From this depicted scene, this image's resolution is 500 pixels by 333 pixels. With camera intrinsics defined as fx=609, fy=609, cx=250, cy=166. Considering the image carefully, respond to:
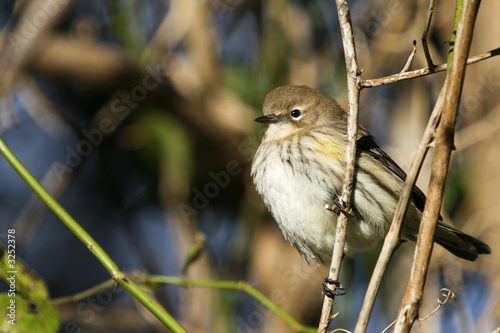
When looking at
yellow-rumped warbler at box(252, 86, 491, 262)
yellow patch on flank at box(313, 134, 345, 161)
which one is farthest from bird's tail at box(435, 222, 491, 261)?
yellow patch on flank at box(313, 134, 345, 161)

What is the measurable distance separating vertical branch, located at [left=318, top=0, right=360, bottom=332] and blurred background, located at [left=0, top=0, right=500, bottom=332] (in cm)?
246

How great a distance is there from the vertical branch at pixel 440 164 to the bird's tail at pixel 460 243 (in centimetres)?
229

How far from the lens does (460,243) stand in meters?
4.16

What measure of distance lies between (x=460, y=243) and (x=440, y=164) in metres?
2.56

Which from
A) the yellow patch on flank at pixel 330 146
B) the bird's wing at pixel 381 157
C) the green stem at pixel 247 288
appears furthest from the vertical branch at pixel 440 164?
the bird's wing at pixel 381 157

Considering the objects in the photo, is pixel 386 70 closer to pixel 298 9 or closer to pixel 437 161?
pixel 298 9

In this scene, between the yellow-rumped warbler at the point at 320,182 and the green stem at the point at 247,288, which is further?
the yellow-rumped warbler at the point at 320,182

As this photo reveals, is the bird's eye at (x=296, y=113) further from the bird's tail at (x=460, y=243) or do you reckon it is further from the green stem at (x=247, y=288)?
the green stem at (x=247, y=288)

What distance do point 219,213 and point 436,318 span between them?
2.57m

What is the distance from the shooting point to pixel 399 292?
4891 millimetres

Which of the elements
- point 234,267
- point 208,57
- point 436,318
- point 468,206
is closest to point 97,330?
point 234,267

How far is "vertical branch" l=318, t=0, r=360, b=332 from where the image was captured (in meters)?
2.37

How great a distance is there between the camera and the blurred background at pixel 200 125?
5.43 m

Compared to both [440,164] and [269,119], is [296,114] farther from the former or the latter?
[440,164]
